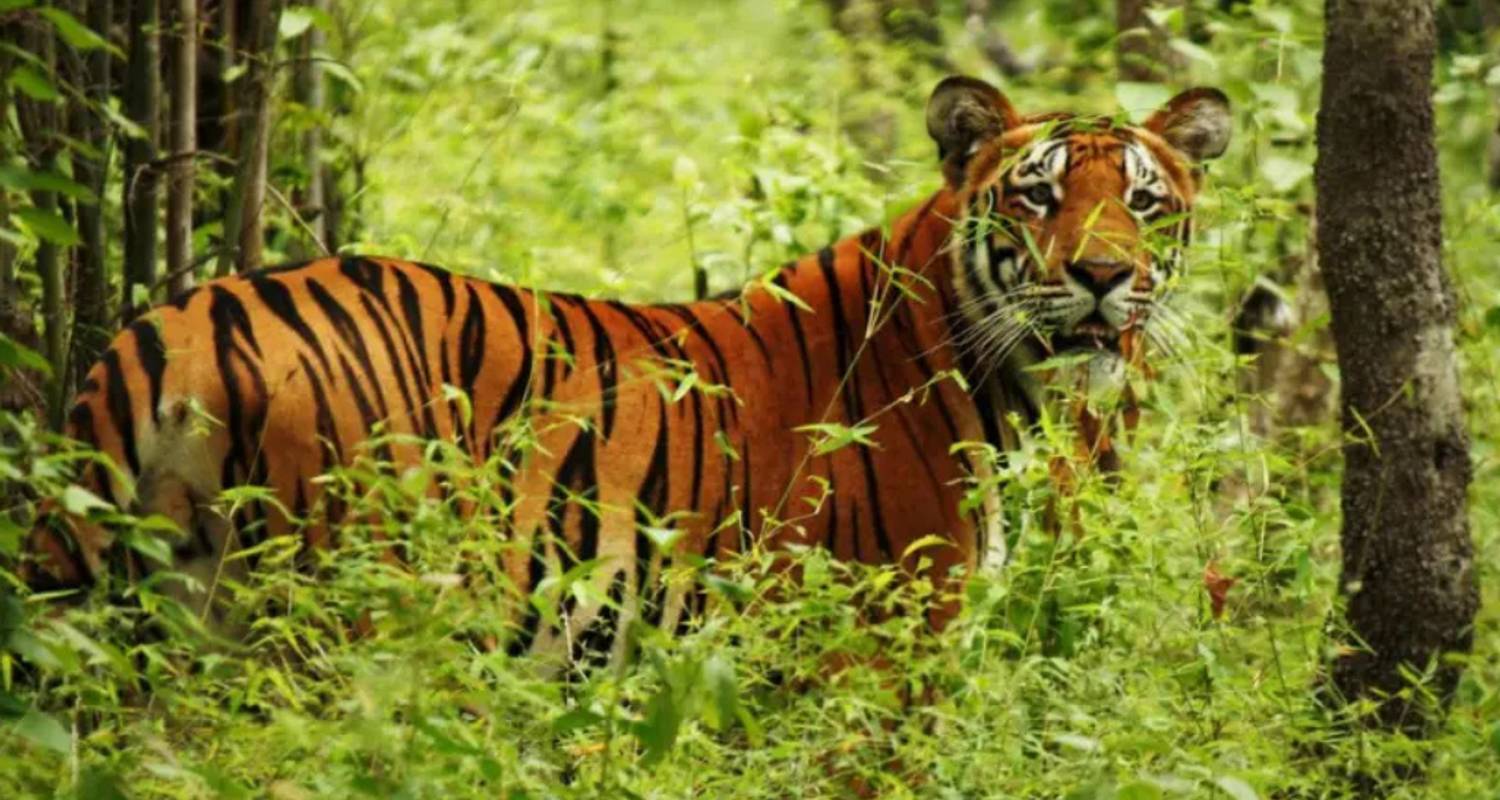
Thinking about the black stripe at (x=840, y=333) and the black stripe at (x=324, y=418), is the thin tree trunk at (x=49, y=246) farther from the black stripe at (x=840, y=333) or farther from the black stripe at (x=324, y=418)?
the black stripe at (x=840, y=333)

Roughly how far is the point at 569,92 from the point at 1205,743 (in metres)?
6.84

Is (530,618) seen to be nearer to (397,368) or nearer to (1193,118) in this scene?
(397,368)

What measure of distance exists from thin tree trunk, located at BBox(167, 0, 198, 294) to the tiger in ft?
1.82

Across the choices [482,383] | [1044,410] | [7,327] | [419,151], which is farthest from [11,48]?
[419,151]

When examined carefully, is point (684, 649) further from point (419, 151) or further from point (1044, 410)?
point (419, 151)

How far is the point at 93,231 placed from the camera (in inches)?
192

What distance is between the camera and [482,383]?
4.67 meters

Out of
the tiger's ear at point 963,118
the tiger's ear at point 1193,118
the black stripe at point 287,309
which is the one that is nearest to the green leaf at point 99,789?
the black stripe at point 287,309

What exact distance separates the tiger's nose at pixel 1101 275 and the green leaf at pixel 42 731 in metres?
2.26

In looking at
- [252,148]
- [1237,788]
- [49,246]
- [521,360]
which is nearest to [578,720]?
[1237,788]

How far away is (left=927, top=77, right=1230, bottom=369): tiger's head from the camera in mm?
4797

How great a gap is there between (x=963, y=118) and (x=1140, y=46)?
2468 millimetres

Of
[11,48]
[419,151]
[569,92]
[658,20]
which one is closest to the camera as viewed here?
[11,48]

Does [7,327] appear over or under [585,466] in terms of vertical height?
over
